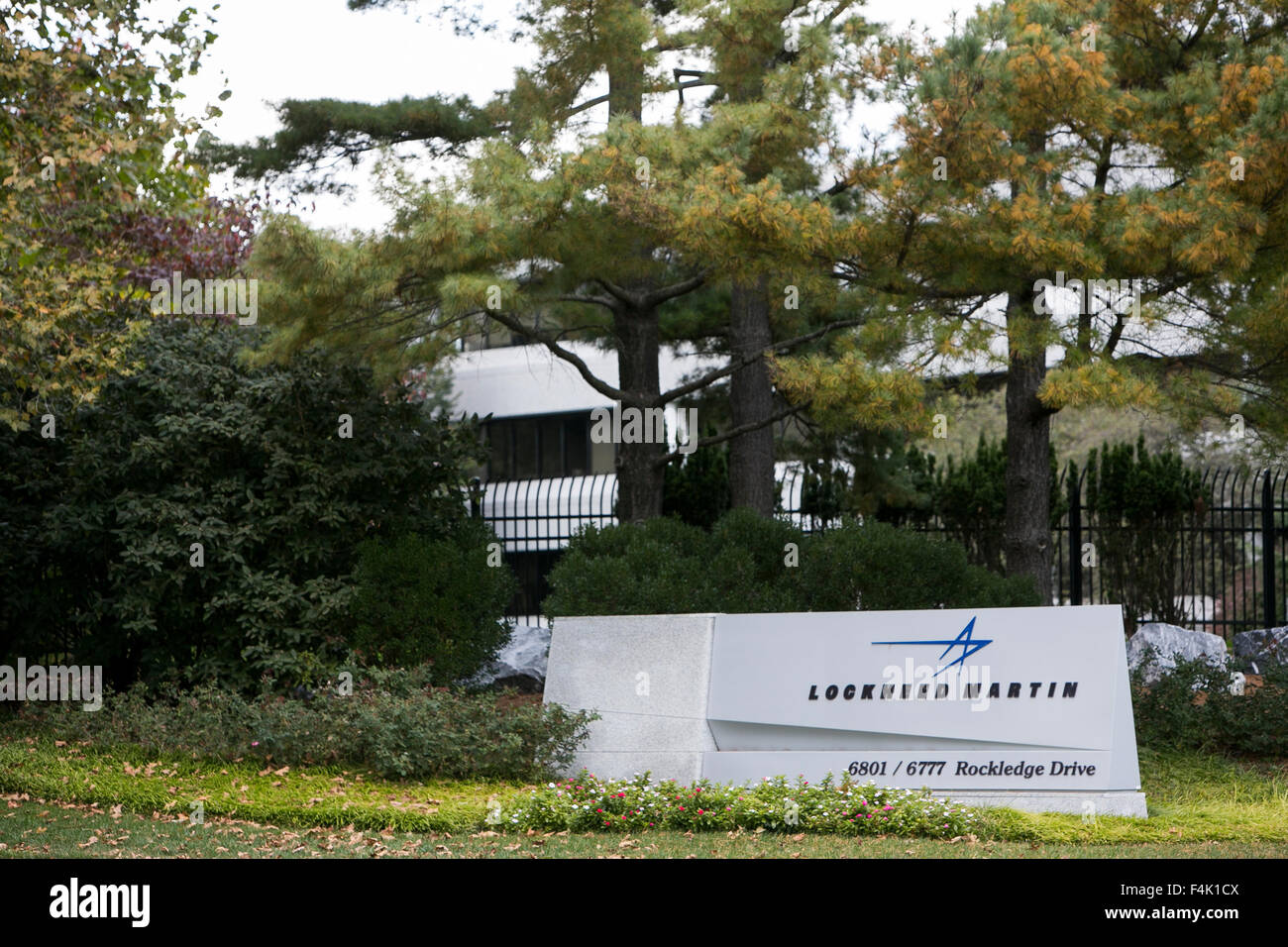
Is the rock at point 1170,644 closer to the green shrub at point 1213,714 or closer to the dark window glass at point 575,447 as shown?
the green shrub at point 1213,714

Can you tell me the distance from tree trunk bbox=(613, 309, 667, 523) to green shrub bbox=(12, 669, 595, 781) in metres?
3.84

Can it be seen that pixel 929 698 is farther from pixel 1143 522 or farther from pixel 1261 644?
pixel 1143 522

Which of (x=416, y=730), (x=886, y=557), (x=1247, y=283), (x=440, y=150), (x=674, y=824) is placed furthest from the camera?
(x=440, y=150)

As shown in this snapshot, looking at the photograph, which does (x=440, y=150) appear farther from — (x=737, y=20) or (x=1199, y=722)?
(x=1199, y=722)

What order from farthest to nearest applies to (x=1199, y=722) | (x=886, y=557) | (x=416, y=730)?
(x=886, y=557), (x=1199, y=722), (x=416, y=730)

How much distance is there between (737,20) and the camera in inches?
475

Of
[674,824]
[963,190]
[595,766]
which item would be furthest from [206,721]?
[963,190]

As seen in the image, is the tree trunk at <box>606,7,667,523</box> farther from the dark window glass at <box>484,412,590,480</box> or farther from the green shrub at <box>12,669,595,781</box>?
the dark window glass at <box>484,412,590,480</box>

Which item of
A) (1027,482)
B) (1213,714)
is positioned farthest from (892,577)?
(1213,714)

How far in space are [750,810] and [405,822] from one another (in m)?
2.06

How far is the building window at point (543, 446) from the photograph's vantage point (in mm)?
31453

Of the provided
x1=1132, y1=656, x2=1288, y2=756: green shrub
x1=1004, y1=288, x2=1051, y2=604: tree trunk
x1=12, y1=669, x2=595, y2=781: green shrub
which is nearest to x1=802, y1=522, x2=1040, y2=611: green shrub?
x1=1004, y1=288, x2=1051, y2=604: tree trunk

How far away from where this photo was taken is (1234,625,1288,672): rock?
12.3 metres

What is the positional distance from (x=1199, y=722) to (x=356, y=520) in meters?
7.22
